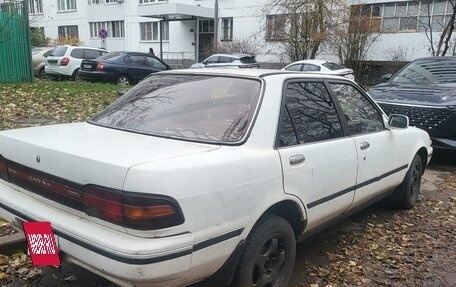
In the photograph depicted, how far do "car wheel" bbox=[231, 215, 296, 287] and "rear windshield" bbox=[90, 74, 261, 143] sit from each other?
2.00ft

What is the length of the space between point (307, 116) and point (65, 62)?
15818mm

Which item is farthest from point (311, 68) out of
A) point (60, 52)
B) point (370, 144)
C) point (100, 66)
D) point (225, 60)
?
point (370, 144)

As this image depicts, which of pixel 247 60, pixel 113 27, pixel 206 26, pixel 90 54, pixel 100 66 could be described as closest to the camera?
pixel 100 66

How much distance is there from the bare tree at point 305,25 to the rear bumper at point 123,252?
2411 centimetres

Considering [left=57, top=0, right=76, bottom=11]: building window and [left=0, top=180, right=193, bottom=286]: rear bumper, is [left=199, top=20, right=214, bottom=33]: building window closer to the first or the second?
[left=57, top=0, right=76, bottom=11]: building window

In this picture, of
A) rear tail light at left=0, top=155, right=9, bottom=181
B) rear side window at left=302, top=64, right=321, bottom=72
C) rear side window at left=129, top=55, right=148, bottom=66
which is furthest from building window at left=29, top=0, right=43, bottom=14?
rear tail light at left=0, top=155, right=9, bottom=181

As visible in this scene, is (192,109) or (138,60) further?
(138,60)

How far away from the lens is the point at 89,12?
149ft

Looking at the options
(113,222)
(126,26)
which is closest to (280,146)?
(113,222)

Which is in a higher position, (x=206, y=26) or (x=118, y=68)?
(x=206, y=26)

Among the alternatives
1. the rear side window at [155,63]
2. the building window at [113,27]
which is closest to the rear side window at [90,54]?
the rear side window at [155,63]

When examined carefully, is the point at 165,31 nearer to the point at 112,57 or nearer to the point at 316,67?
the point at 112,57

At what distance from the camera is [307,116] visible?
3.43 meters

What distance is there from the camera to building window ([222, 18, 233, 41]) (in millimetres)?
34781
